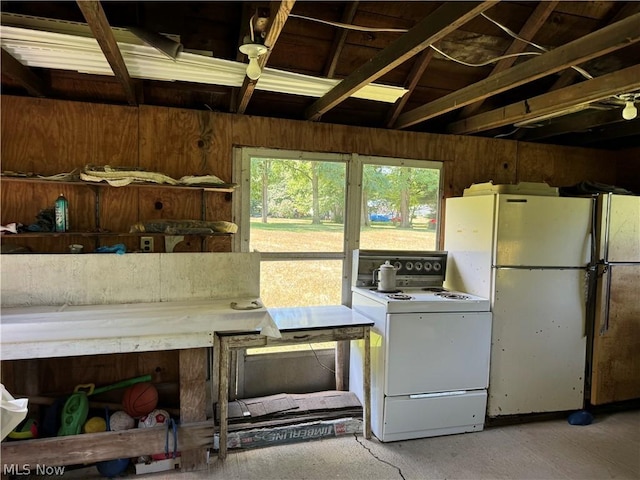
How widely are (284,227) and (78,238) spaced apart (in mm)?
1448

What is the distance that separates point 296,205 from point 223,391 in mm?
1498

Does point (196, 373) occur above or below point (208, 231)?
below

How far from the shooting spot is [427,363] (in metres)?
2.68

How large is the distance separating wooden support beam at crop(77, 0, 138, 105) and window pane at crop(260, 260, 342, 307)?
1583 millimetres

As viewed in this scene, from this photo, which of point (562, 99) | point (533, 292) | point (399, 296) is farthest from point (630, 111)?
point (399, 296)

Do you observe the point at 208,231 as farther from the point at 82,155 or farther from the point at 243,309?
the point at 82,155

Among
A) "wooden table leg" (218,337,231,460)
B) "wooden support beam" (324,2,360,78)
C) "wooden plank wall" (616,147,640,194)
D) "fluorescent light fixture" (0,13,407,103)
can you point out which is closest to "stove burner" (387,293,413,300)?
"wooden table leg" (218,337,231,460)

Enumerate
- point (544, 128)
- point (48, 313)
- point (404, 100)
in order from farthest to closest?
1. point (544, 128)
2. point (404, 100)
3. point (48, 313)

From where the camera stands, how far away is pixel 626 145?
3914 mm

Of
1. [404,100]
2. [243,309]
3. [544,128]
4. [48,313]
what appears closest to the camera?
[48,313]

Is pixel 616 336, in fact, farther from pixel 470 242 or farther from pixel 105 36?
pixel 105 36

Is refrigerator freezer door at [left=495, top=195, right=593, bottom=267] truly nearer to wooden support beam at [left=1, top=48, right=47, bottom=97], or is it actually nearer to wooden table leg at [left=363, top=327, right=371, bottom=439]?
wooden table leg at [left=363, top=327, right=371, bottom=439]

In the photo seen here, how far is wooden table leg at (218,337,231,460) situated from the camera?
237 centimetres

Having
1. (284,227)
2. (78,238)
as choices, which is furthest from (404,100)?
(78,238)
